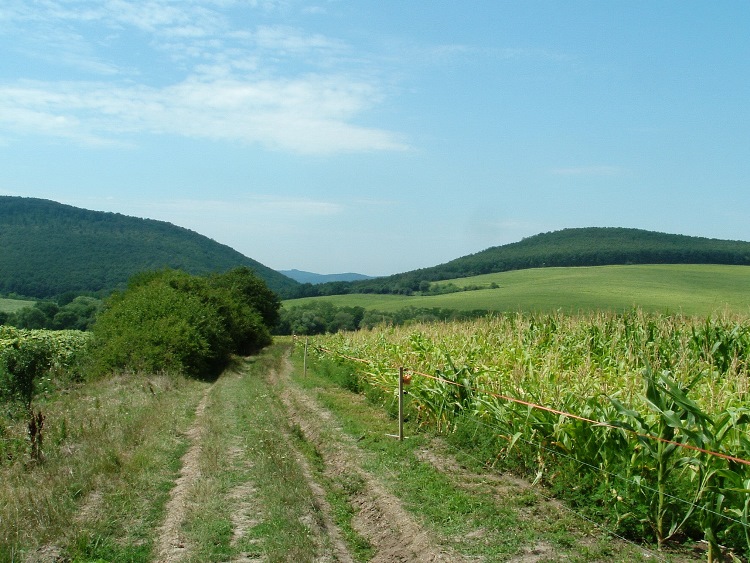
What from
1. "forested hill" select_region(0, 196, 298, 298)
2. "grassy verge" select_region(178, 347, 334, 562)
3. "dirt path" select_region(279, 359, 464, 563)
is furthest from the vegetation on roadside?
"dirt path" select_region(279, 359, 464, 563)

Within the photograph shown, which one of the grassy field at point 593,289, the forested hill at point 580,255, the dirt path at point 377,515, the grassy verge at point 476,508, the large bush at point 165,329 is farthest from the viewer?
the forested hill at point 580,255

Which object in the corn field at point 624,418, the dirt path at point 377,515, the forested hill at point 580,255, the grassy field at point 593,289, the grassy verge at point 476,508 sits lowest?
the dirt path at point 377,515

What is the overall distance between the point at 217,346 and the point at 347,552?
29.4 metres

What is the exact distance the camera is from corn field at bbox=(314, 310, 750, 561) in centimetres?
575

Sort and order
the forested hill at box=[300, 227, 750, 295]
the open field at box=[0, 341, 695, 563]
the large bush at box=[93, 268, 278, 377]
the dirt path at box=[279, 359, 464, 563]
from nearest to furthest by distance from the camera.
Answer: the open field at box=[0, 341, 695, 563]
the dirt path at box=[279, 359, 464, 563]
the large bush at box=[93, 268, 278, 377]
the forested hill at box=[300, 227, 750, 295]

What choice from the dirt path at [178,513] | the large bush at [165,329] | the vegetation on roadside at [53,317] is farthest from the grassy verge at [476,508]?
the vegetation on roadside at [53,317]

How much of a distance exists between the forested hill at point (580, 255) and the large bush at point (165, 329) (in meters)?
49.9

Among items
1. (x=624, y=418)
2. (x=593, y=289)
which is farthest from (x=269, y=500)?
(x=593, y=289)

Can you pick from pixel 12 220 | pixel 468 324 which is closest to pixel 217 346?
pixel 468 324

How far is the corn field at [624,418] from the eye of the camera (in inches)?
226

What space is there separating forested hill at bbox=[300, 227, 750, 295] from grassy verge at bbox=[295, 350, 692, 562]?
78565mm

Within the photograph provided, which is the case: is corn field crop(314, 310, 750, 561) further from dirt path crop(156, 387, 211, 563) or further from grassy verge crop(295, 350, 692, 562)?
dirt path crop(156, 387, 211, 563)

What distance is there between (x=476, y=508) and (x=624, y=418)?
208 centimetres

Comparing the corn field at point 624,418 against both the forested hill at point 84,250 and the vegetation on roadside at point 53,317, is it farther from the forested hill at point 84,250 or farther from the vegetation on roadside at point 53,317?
the forested hill at point 84,250
